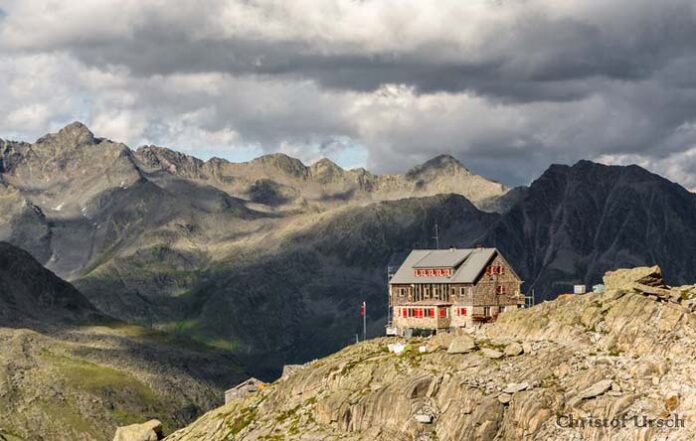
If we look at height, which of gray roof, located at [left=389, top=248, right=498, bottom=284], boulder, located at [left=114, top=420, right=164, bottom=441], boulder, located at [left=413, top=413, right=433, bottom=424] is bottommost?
boulder, located at [left=114, top=420, right=164, bottom=441]

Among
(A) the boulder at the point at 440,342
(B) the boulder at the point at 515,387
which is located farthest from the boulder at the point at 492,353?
(A) the boulder at the point at 440,342

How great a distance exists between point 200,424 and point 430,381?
48962 mm

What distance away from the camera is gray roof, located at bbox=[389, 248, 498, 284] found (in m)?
148

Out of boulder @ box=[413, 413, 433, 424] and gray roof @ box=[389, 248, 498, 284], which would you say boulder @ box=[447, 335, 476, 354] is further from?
gray roof @ box=[389, 248, 498, 284]

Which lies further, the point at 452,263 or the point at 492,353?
the point at 452,263

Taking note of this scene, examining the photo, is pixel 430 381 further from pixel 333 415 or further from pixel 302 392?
pixel 302 392

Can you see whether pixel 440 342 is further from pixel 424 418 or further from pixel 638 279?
pixel 638 279

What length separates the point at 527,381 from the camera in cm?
10869

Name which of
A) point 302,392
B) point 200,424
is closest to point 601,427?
point 302,392

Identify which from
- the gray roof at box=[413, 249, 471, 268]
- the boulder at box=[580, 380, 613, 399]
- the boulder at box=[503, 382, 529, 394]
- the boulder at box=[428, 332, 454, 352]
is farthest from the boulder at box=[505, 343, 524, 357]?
the gray roof at box=[413, 249, 471, 268]

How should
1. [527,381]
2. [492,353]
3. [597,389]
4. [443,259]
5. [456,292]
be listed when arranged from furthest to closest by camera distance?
[443,259]
[456,292]
[492,353]
[527,381]
[597,389]

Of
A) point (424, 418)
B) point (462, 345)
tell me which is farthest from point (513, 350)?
point (424, 418)

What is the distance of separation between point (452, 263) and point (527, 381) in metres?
43.5

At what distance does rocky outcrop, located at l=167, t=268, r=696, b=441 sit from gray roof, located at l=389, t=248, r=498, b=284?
18196 millimetres
